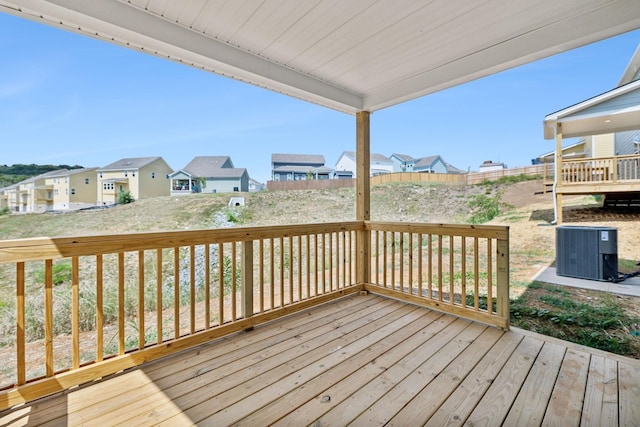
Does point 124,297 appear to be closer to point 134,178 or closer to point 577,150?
point 134,178

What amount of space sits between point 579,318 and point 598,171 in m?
4.13

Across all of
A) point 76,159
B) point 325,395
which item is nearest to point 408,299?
point 325,395

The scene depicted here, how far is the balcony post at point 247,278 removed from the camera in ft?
8.24

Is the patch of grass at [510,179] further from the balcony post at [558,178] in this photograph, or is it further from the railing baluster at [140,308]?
the railing baluster at [140,308]

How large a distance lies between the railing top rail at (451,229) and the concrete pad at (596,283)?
1.90 meters

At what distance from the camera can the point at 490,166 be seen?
4.32 metres

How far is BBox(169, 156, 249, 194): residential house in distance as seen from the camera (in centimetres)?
237

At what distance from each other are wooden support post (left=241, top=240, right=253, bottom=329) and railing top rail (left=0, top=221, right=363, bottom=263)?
95 mm

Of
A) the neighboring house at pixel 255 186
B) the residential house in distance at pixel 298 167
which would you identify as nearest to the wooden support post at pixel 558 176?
the residential house in distance at pixel 298 167

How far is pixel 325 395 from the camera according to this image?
5.30ft

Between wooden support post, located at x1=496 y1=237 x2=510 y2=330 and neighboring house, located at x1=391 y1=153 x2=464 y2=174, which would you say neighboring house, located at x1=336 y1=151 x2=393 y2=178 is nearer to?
neighboring house, located at x1=391 y1=153 x2=464 y2=174

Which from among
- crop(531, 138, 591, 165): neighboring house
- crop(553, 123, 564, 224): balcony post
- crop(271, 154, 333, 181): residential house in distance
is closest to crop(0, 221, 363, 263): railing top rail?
crop(271, 154, 333, 181): residential house in distance

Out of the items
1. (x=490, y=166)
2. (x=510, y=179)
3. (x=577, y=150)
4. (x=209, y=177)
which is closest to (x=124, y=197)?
(x=209, y=177)

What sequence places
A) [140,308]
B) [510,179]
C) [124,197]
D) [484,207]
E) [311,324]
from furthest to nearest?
[510,179] < [484,207] < [311,324] < [124,197] < [140,308]
